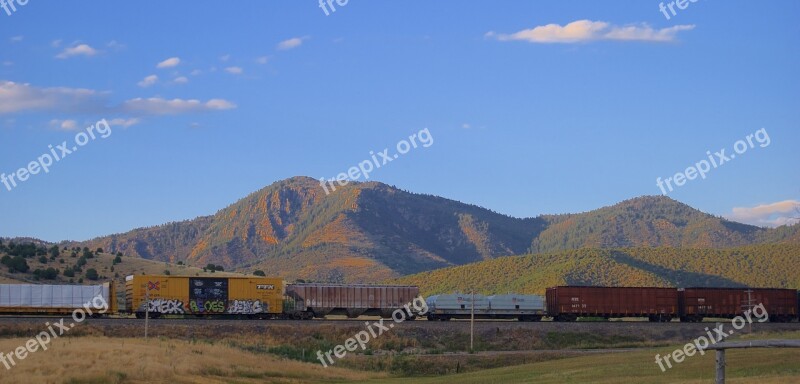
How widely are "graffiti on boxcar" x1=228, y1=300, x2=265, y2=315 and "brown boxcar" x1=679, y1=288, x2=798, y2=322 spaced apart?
34.3 metres

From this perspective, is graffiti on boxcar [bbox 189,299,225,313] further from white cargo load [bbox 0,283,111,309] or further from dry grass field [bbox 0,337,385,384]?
dry grass field [bbox 0,337,385,384]

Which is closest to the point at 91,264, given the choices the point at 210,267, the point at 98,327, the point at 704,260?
the point at 210,267

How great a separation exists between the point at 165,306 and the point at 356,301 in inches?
553

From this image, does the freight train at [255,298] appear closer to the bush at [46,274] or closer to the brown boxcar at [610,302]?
the brown boxcar at [610,302]

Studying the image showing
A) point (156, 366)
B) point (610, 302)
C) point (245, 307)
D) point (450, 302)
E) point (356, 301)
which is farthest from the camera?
point (610, 302)

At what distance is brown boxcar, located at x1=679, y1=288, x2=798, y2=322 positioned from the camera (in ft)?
242

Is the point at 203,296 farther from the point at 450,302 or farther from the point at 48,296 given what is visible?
the point at 450,302

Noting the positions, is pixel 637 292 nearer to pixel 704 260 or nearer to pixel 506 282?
pixel 506 282

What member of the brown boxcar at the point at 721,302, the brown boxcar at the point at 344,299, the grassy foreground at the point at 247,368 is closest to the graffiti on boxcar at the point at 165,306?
the brown boxcar at the point at 344,299

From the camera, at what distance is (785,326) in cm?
6881

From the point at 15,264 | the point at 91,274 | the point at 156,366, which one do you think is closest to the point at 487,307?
the point at 156,366

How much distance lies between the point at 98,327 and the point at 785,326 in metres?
49.3

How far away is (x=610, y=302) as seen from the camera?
73.4 metres

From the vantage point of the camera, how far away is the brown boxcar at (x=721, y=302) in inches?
2908
